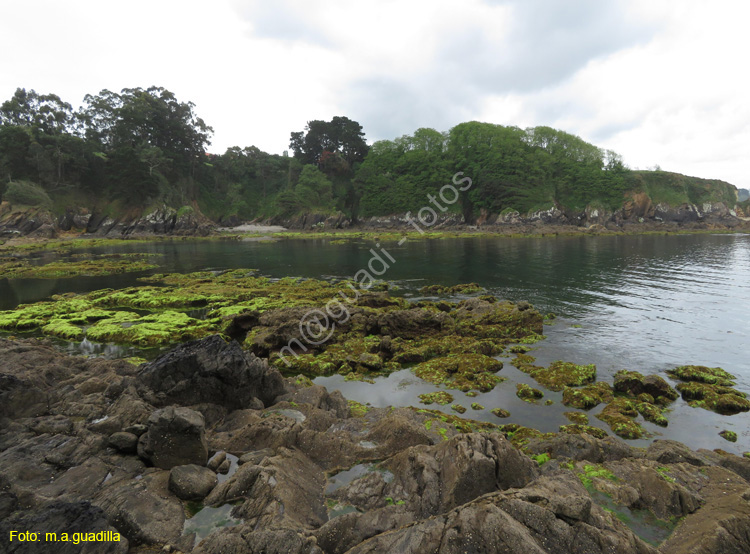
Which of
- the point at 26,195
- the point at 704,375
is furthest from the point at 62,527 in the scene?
the point at 26,195

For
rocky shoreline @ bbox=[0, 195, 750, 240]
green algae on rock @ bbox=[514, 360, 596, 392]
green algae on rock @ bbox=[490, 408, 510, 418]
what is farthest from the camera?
rocky shoreline @ bbox=[0, 195, 750, 240]

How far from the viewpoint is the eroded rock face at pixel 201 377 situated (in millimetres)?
10797

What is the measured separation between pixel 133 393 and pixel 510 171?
13905cm

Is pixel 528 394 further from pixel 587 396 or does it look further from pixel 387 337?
pixel 387 337

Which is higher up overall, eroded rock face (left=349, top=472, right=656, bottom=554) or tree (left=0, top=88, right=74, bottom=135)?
tree (left=0, top=88, right=74, bottom=135)

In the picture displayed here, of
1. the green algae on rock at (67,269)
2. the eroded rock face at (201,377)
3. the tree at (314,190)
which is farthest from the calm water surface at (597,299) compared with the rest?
the tree at (314,190)

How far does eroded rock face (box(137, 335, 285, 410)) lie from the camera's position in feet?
35.4

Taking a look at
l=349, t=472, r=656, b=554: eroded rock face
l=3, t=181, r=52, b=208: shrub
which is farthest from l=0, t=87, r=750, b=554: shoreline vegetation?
l=3, t=181, r=52, b=208: shrub

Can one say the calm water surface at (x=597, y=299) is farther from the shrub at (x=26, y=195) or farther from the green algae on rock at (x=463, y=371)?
the shrub at (x=26, y=195)

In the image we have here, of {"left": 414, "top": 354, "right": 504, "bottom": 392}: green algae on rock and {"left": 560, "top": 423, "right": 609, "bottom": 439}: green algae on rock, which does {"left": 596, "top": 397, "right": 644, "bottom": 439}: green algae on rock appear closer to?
{"left": 560, "top": 423, "right": 609, "bottom": 439}: green algae on rock

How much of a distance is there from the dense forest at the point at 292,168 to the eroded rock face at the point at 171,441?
126 m

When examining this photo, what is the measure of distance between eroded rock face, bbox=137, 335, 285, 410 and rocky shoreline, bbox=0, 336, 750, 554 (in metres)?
0.05

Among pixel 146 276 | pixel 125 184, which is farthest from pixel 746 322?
pixel 125 184

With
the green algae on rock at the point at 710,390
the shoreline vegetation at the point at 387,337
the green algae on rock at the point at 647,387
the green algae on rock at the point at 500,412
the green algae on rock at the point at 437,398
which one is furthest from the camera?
the green algae on rock at the point at 437,398
